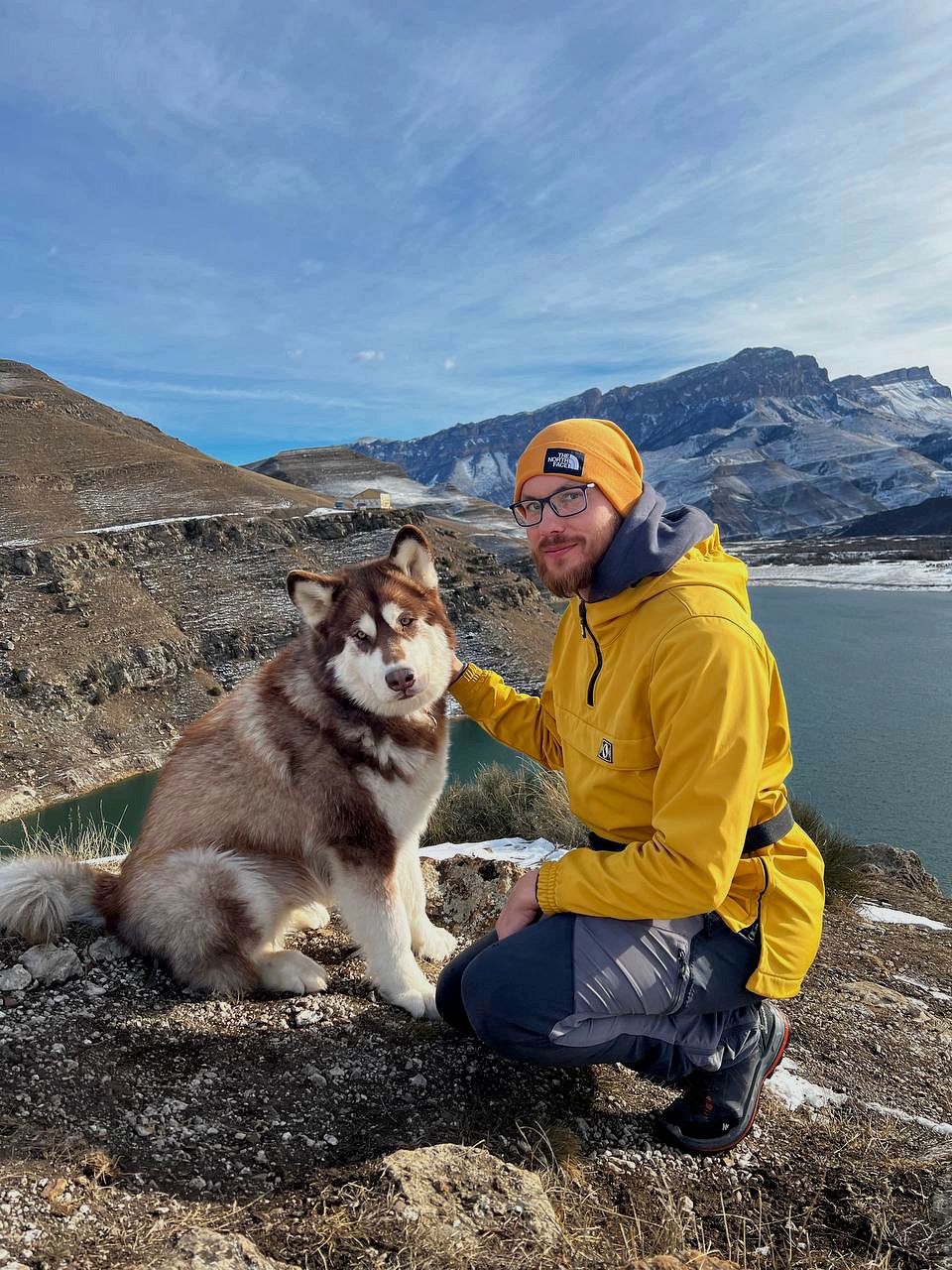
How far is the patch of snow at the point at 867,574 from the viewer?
6651cm

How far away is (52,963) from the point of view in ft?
11.5

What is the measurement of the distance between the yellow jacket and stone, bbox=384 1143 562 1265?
90cm

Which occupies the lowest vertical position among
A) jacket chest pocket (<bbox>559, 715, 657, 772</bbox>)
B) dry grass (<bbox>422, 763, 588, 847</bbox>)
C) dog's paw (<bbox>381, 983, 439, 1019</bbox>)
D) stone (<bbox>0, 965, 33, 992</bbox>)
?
dry grass (<bbox>422, 763, 588, 847</bbox>)

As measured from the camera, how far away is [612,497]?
293 cm

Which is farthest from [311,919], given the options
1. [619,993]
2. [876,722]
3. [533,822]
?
[876,722]

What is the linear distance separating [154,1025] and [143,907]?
1.89 ft

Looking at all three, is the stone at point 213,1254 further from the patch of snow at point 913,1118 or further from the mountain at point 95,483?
the mountain at point 95,483

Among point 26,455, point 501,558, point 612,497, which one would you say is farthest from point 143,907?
point 501,558

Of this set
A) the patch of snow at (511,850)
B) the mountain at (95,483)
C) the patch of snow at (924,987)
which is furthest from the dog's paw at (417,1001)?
the mountain at (95,483)

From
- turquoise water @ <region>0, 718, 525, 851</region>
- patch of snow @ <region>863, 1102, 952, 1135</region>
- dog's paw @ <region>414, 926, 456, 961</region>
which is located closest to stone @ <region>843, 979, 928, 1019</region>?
patch of snow @ <region>863, 1102, 952, 1135</region>

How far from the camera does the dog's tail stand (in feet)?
12.1

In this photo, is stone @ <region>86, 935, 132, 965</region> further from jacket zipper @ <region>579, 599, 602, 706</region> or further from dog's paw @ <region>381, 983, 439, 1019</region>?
jacket zipper @ <region>579, 599, 602, 706</region>

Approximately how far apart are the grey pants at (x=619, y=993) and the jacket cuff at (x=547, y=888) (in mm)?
70

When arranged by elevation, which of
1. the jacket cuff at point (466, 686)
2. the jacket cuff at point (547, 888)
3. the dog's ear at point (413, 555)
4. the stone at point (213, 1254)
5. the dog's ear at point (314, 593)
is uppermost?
the dog's ear at point (413, 555)
